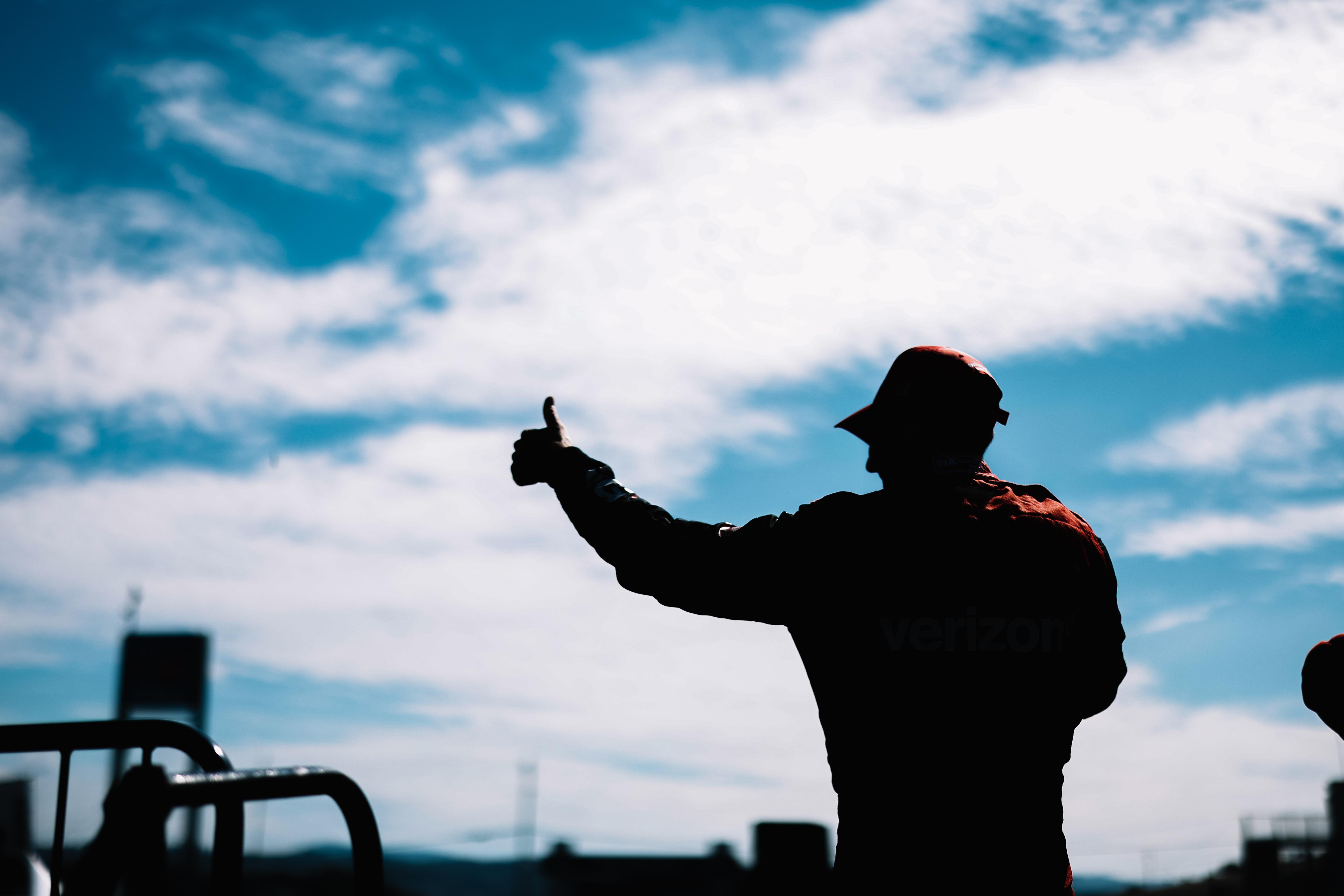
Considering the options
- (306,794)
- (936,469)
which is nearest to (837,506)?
(936,469)

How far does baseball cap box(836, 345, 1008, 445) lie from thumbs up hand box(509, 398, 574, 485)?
0.85 meters

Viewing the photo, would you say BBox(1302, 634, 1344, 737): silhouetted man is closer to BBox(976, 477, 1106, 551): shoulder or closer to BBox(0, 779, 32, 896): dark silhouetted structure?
BBox(976, 477, 1106, 551): shoulder

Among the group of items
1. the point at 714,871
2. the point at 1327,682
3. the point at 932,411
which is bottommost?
the point at 714,871

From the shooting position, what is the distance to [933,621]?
8.05 ft

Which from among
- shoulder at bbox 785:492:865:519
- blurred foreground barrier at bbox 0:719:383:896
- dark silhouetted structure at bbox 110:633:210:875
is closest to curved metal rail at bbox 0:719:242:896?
blurred foreground barrier at bbox 0:719:383:896

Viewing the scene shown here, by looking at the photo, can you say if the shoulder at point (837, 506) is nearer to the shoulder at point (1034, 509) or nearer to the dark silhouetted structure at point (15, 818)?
the shoulder at point (1034, 509)

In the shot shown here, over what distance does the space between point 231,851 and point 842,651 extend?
1.41 meters

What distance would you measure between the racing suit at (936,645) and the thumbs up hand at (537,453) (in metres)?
0.50

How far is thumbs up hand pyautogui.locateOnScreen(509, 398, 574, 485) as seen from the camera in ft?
10.1

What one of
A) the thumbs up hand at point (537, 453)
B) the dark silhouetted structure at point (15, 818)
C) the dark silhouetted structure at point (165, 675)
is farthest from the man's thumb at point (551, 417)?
the dark silhouetted structure at point (165, 675)

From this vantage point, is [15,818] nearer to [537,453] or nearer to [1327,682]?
[537,453]

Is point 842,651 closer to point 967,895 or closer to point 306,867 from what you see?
point 967,895

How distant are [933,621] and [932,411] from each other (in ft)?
1.76

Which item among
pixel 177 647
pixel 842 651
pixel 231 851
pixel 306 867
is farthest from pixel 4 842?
pixel 177 647
